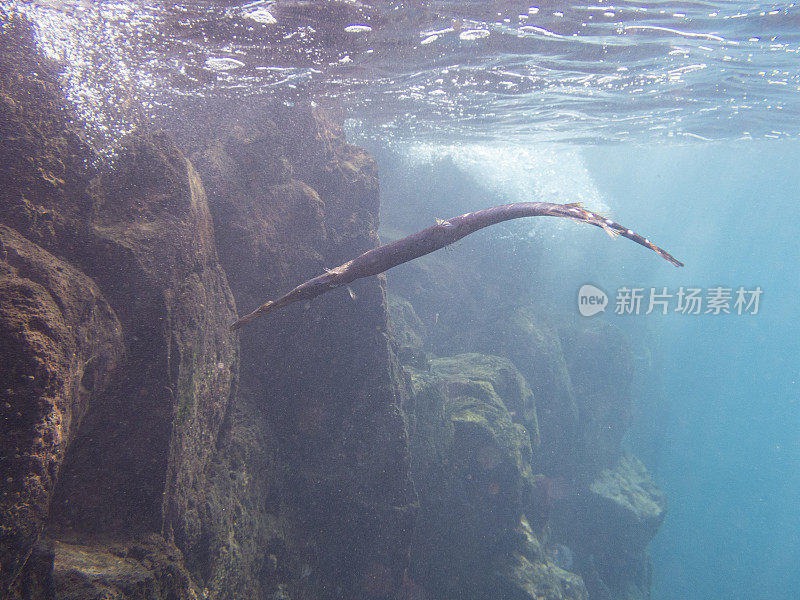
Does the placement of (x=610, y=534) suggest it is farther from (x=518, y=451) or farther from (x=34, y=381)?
(x=34, y=381)

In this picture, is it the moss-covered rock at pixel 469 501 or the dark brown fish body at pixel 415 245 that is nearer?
the dark brown fish body at pixel 415 245

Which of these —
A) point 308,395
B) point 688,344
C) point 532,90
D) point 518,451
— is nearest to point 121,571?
point 308,395

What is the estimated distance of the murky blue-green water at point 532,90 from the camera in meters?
7.86

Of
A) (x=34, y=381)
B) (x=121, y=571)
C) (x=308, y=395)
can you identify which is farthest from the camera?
(x=308, y=395)

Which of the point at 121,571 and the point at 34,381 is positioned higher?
the point at 34,381

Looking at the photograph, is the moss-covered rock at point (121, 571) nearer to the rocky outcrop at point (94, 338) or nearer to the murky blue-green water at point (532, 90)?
the rocky outcrop at point (94, 338)

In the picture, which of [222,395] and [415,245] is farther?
[222,395]

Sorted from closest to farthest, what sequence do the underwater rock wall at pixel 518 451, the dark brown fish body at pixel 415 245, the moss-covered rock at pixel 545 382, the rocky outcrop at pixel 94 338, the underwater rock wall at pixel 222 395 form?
the rocky outcrop at pixel 94 338
the underwater rock wall at pixel 222 395
the dark brown fish body at pixel 415 245
the underwater rock wall at pixel 518 451
the moss-covered rock at pixel 545 382

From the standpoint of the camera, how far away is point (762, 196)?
228 ft

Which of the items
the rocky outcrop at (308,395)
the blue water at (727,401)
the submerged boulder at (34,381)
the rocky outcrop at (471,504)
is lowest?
the blue water at (727,401)

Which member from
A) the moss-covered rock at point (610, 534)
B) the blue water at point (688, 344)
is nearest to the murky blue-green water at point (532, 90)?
the blue water at point (688, 344)

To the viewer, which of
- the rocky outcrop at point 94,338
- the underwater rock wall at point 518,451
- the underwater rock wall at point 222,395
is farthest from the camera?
the underwater rock wall at point 518,451

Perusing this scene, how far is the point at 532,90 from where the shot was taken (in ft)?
45.4

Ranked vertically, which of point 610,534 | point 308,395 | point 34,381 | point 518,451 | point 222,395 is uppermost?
point 34,381
